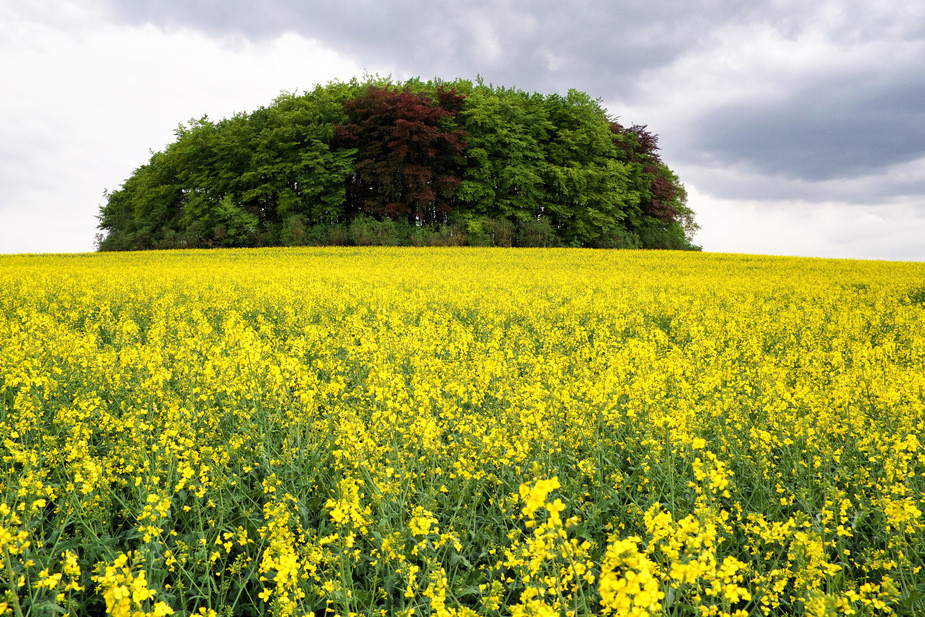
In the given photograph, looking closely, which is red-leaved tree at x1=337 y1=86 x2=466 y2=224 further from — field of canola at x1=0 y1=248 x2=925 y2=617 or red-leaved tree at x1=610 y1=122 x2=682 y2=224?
field of canola at x1=0 y1=248 x2=925 y2=617

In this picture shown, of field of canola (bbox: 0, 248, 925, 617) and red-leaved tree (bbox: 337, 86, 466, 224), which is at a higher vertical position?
red-leaved tree (bbox: 337, 86, 466, 224)

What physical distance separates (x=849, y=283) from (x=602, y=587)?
2099cm

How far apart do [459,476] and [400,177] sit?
40.8 metres

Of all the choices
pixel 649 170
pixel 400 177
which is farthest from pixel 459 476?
pixel 649 170

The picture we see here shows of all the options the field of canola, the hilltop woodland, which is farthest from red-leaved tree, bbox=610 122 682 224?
the field of canola

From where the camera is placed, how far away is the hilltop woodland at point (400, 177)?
40.4 metres

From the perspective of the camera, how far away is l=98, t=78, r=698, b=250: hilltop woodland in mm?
40438

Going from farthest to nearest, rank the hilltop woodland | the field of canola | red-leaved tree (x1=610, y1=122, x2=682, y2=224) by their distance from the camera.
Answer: red-leaved tree (x1=610, y1=122, x2=682, y2=224)
the hilltop woodland
the field of canola

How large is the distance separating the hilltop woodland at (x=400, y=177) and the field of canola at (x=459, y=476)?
30938 mm

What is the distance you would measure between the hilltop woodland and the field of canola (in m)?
30.9

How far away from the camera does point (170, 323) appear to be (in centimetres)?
845

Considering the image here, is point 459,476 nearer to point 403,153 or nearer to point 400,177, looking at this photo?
point 403,153

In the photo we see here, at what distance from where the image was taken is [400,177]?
42.7 meters

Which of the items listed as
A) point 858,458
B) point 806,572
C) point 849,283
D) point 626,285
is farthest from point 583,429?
point 849,283
